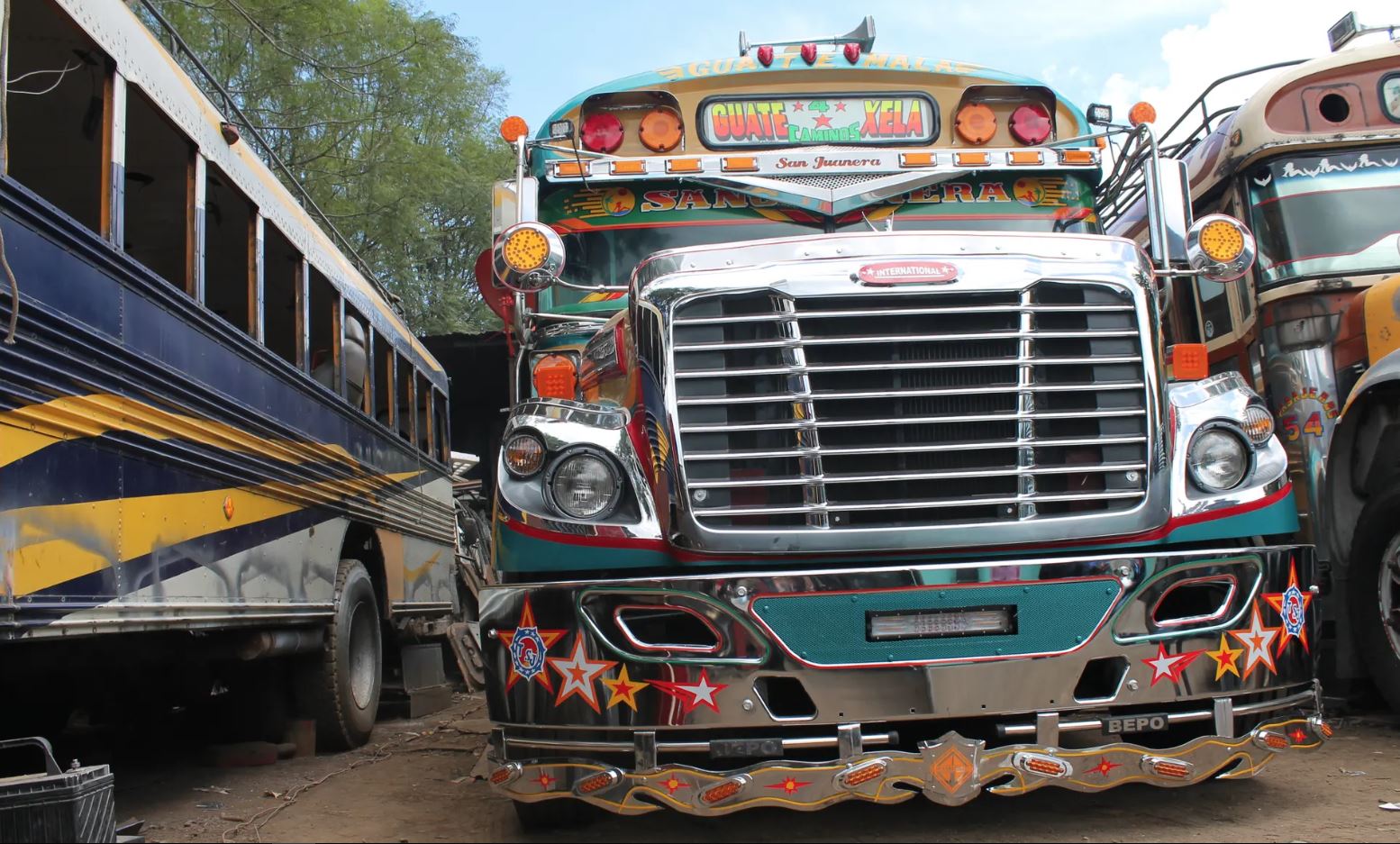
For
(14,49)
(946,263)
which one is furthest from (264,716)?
(946,263)

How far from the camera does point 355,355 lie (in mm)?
7562

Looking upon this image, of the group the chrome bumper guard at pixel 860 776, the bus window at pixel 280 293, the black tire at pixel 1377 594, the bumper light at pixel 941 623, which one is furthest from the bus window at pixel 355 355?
the black tire at pixel 1377 594

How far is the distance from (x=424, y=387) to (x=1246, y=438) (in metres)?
7.46

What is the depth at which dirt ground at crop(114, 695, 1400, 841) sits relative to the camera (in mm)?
3854

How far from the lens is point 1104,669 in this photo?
3.66 meters

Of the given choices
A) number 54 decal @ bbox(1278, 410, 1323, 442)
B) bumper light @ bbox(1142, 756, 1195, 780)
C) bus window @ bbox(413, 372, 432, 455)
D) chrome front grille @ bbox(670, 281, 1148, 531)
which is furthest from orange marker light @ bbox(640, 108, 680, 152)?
bus window @ bbox(413, 372, 432, 455)

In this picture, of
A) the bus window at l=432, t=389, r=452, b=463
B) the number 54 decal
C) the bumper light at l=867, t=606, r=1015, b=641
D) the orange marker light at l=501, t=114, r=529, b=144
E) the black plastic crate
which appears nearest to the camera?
the black plastic crate

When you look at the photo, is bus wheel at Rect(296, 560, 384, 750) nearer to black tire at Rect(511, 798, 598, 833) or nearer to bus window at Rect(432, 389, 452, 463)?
black tire at Rect(511, 798, 598, 833)

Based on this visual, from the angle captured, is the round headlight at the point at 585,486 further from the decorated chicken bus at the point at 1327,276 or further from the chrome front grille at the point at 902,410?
the decorated chicken bus at the point at 1327,276

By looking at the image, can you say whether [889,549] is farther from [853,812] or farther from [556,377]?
[556,377]

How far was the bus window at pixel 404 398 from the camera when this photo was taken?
8945mm

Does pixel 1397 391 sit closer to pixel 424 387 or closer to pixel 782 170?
pixel 782 170

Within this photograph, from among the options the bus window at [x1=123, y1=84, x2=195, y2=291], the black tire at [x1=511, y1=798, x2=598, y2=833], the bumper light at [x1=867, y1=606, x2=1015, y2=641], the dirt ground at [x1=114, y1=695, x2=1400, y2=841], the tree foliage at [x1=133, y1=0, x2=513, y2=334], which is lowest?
the dirt ground at [x1=114, y1=695, x2=1400, y2=841]

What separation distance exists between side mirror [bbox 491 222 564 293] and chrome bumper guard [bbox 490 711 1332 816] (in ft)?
5.45
